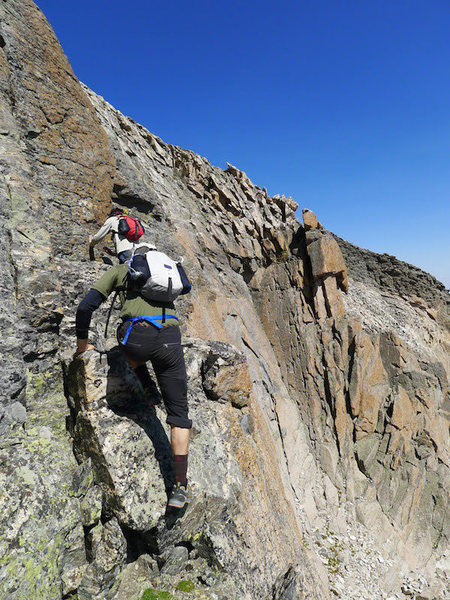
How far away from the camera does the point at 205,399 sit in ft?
23.5

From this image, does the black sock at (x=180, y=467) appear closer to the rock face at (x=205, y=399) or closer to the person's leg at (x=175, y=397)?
the person's leg at (x=175, y=397)

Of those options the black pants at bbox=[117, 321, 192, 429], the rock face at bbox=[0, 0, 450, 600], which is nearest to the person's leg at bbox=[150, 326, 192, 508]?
the black pants at bbox=[117, 321, 192, 429]

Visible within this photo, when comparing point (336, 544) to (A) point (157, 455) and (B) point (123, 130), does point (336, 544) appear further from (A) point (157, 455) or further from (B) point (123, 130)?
(B) point (123, 130)

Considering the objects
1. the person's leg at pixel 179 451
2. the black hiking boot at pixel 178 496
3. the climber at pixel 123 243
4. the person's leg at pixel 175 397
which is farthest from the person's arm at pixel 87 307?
the black hiking boot at pixel 178 496

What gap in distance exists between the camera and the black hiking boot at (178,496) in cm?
470

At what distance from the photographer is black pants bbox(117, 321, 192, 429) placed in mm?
4727

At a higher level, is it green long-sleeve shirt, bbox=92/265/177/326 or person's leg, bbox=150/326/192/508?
green long-sleeve shirt, bbox=92/265/177/326

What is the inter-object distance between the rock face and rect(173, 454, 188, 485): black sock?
0.49 metres

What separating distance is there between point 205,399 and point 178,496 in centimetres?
253

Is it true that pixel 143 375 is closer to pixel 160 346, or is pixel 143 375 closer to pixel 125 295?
pixel 160 346

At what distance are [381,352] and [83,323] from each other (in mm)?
26025

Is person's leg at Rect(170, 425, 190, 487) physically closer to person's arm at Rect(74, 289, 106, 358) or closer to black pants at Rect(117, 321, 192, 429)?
black pants at Rect(117, 321, 192, 429)

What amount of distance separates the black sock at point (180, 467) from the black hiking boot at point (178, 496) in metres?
0.08

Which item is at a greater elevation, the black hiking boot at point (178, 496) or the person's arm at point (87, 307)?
the person's arm at point (87, 307)
